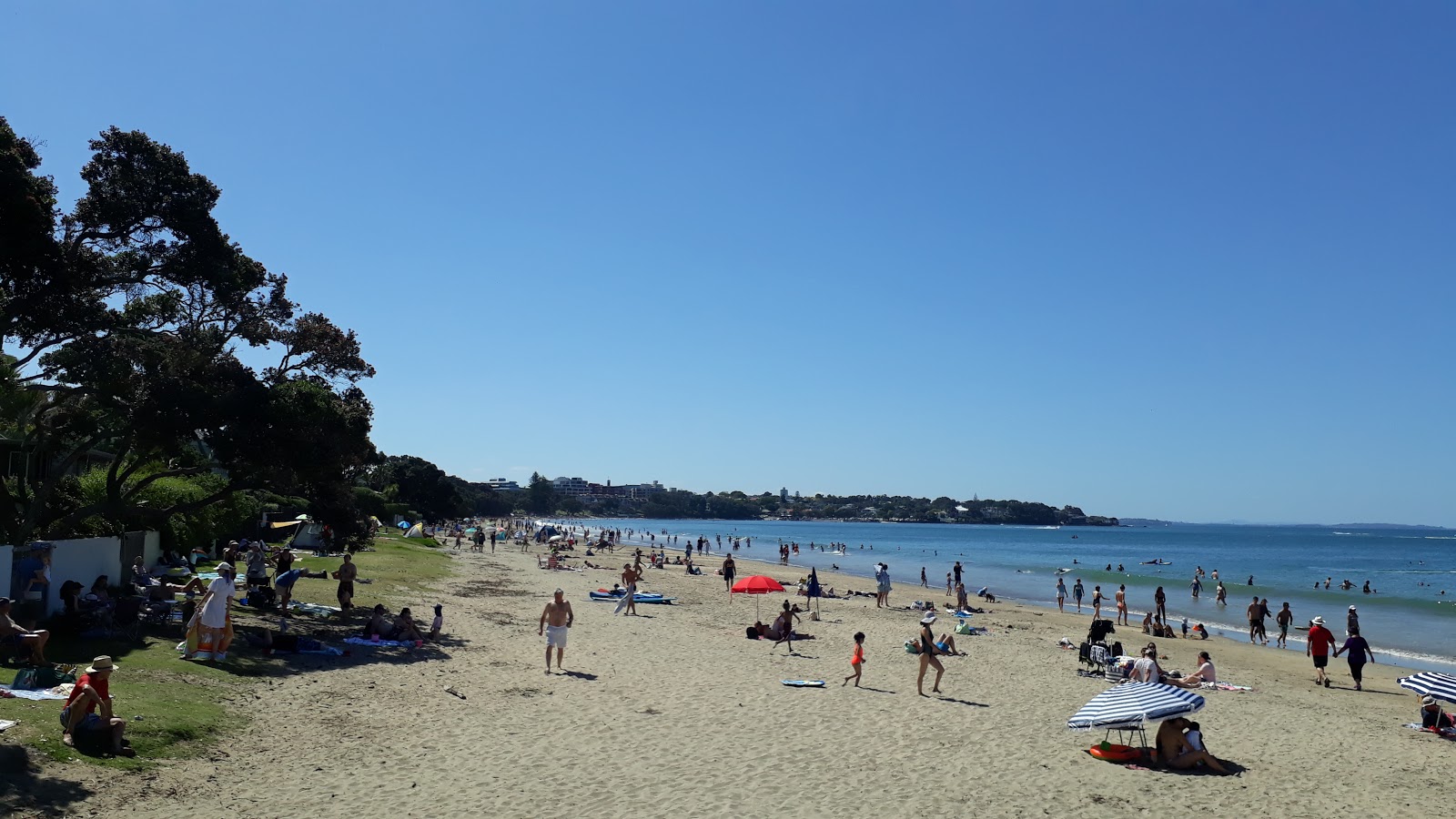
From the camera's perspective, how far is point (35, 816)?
674 cm

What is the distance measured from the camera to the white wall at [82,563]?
13.9 m

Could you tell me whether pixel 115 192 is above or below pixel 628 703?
above

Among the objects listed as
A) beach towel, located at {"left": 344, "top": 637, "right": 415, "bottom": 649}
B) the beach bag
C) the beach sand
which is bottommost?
the beach sand

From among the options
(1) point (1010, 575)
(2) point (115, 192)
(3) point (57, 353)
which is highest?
(2) point (115, 192)

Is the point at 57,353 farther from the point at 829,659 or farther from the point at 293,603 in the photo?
the point at 829,659

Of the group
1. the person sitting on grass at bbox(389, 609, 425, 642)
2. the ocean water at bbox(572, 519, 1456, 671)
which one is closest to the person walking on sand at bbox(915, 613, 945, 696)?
the person sitting on grass at bbox(389, 609, 425, 642)

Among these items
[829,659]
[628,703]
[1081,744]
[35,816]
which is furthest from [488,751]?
[829,659]

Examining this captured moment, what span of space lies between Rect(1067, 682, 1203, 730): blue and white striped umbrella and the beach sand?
1.84ft

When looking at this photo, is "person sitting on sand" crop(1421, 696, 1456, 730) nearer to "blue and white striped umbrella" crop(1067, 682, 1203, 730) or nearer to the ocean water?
"blue and white striped umbrella" crop(1067, 682, 1203, 730)

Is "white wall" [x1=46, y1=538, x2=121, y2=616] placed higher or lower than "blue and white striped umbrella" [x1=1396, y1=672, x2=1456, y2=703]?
higher

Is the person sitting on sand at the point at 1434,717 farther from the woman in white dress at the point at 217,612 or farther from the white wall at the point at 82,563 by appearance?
the white wall at the point at 82,563

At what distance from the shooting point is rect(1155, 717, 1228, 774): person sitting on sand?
1045cm

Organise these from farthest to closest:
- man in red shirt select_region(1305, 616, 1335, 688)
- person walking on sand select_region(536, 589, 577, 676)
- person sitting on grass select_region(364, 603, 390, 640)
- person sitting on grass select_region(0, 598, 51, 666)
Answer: man in red shirt select_region(1305, 616, 1335, 688) → person sitting on grass select_region(364, 603, 390, 640) → person walking on sand select_region(536, 589, 577, 676) → person sitting on grass select_region(0, 598, 51, 666)

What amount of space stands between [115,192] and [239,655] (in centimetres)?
772
